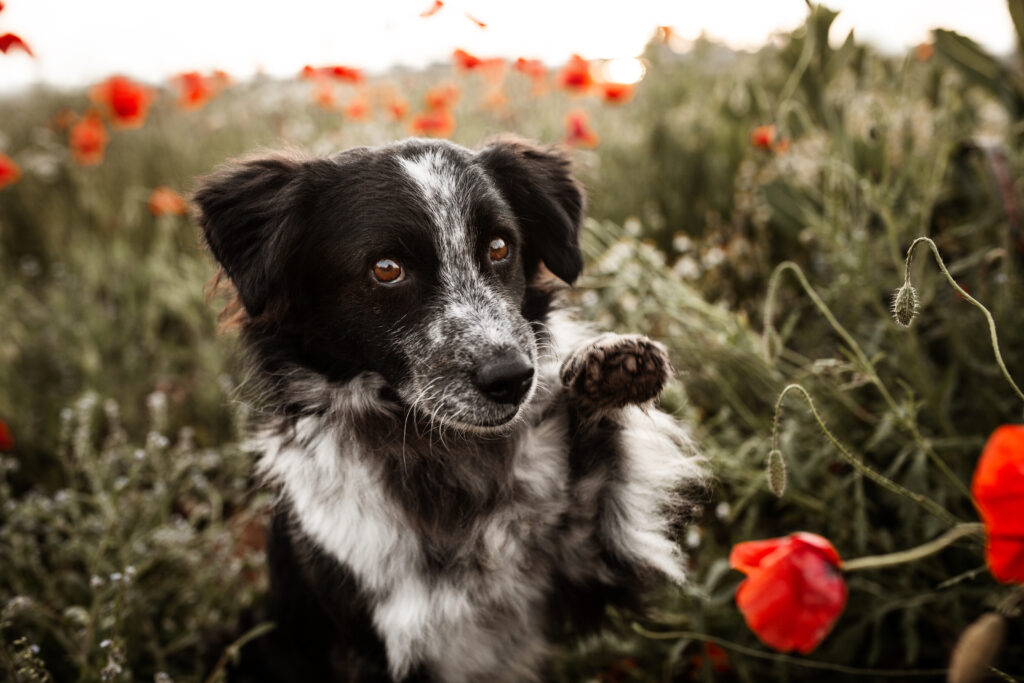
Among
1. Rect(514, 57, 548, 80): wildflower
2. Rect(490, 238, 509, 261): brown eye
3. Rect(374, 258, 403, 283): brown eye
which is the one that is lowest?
Rect(374, 258, 403, 283): brown eye

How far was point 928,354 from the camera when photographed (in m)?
2.66

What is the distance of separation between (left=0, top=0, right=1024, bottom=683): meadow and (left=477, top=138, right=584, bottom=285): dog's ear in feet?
0.78

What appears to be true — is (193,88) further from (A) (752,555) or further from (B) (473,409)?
(A) (752,555)

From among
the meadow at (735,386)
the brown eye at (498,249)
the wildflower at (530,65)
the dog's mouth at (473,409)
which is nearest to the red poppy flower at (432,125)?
the meadow at (735,386)

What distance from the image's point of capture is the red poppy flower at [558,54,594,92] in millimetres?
3744

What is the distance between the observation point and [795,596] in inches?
33.4

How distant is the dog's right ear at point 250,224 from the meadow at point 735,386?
17.0 inches

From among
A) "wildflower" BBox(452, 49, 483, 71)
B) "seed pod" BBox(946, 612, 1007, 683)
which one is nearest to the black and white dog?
"seed pod" BBox(946, 612, 1007, 683)

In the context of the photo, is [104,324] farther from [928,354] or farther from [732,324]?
[928,354]

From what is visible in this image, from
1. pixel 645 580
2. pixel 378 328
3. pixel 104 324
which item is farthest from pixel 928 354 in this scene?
pixel 104 324

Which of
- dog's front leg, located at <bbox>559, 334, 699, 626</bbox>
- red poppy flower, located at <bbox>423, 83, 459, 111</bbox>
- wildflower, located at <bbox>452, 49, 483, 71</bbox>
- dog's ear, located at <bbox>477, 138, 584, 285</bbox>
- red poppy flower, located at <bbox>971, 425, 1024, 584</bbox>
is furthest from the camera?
red poppy flower, located at <bbox>423, 83, 459, 111</bbox>

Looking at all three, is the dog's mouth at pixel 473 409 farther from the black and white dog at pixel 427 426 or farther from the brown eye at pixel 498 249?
the brown eye at pixel 498 249

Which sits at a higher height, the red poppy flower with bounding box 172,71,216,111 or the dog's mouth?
the red poppy flower with bounding box 172,71,216,111

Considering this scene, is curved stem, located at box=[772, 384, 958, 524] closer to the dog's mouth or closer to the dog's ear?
the dog's mouth
